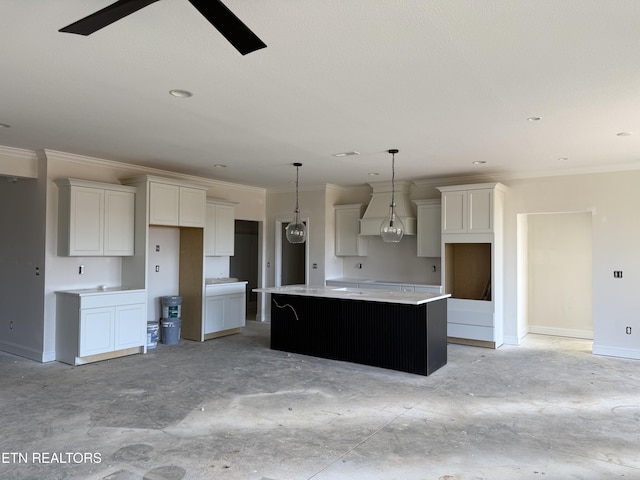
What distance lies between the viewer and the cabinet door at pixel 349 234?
7898mm

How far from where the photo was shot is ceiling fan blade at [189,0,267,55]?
64.9 inches

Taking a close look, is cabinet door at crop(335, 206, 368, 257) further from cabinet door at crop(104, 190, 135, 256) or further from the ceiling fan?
the ceiling fan

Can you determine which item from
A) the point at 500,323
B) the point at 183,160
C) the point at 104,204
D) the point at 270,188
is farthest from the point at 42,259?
the point at 500,323

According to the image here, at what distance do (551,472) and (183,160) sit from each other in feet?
16.6

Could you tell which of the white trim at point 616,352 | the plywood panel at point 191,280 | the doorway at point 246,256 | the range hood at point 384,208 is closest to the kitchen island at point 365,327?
the plywood panel at point 191,280

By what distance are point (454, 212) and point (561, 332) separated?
2737 mm

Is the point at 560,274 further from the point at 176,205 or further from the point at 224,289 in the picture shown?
the point at 176,205

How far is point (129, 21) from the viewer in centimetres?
229

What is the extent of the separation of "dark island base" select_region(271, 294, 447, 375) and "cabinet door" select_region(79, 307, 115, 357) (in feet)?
6.67

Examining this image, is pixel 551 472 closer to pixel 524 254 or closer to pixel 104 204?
pixel 524 254

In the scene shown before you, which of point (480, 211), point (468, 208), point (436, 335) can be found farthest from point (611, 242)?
point (436, 335)

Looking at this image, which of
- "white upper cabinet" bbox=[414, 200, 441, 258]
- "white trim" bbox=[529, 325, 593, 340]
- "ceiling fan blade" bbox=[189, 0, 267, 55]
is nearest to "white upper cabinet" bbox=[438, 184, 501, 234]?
"white upper cabinet" bbox=[414, 200, 441, 258]

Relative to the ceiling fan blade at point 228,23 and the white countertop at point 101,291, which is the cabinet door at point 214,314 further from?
the ceiling fan blade at point 228,23

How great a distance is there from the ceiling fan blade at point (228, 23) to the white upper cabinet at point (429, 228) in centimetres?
549
